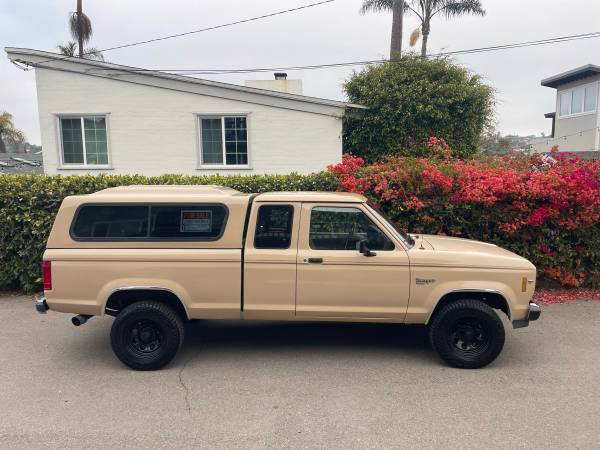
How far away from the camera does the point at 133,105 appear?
43.4 feet

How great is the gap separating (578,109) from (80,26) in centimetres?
2971

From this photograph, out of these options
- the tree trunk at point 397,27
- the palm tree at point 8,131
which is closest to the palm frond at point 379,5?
the tree trunk at point 397,27

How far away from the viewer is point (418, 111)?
46.0 feet

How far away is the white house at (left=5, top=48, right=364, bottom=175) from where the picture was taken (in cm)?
1307

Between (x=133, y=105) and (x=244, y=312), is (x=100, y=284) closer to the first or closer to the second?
(x=244, y=312)

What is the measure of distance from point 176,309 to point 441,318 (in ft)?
9.13

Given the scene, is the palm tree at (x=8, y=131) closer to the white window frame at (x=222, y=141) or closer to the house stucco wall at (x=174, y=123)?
the house stucco wall at (x=174, y=123)

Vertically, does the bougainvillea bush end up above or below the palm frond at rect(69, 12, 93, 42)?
below

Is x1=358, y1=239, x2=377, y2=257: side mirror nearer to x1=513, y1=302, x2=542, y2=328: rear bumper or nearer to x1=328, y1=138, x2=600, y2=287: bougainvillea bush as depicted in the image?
x1=513, y1=302, x2=542, y2=328: rear bumper

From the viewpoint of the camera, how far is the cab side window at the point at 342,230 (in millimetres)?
4691

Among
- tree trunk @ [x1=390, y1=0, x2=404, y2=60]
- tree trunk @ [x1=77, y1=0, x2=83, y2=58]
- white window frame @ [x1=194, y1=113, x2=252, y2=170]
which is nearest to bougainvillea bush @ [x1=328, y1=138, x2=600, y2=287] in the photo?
white window frame @ [x1=194, y1=113, x2=252, y2=170]

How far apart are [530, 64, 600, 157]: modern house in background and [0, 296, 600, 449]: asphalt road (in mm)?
23993

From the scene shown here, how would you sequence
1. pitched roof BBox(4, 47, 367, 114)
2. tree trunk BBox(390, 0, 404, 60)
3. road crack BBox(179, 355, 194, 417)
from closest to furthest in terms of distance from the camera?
A: road crack BBox(179, 355, 194, 417), pitched roof BBox(4, 47, 367, 114), tree trunk BBox(390, 0, 404, 60)

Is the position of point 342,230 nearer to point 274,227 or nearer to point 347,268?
point 347,268
